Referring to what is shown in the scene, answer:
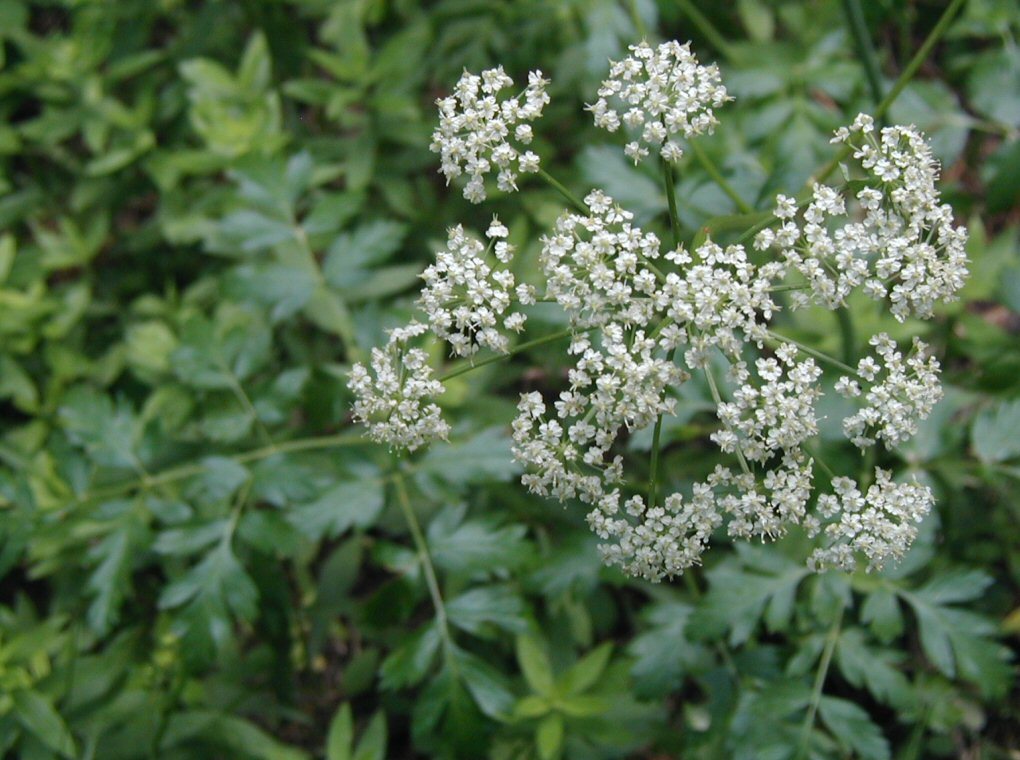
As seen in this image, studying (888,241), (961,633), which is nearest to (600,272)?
(888,241)

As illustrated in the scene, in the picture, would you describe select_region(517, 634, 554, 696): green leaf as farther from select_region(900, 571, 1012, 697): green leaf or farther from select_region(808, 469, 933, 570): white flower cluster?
select_region(808, 469, 933, 570): white flower cluster

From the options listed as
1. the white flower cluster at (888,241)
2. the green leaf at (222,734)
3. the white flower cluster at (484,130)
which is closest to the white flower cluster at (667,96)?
the white flower cluster at (484,130)

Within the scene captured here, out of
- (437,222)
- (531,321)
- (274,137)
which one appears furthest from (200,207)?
(531,321)

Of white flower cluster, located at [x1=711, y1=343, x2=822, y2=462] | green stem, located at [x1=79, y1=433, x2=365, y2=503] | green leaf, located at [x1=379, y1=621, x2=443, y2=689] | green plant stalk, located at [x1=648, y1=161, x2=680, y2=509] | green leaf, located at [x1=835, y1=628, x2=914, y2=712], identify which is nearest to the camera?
white flower cluster, located at [x1=711, y1=343, x2=822, y2=462]

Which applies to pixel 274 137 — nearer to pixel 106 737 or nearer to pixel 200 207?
pixel 200 207

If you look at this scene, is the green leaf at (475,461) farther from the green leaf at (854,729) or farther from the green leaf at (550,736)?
the green leaf at (854,729)

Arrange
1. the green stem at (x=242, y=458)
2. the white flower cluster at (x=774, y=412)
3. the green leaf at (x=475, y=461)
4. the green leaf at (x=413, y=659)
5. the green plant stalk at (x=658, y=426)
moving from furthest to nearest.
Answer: the green stem at (x=242, y=458)
the green leaf at (x=475, y=461)
the green leaf at (x=413, y=659)
the green plant stalk at (x=658, y=426)
the white flower cluster at (x=774, y=412)

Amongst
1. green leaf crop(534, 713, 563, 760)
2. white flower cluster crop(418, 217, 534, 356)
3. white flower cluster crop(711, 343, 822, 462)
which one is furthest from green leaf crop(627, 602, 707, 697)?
→ white flower cluster crop(418, 217, 534, 356)
